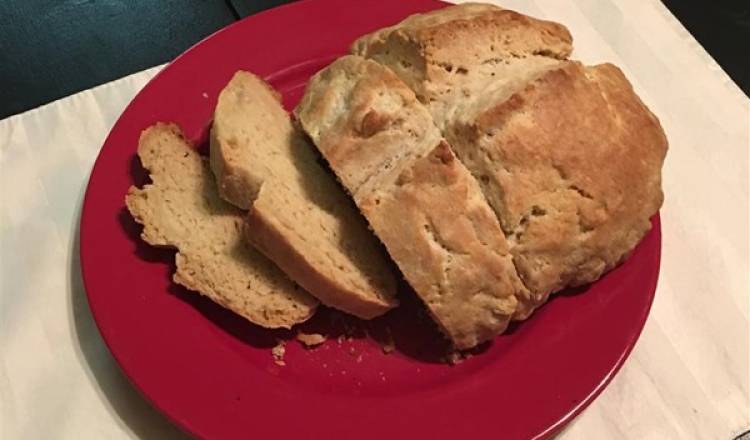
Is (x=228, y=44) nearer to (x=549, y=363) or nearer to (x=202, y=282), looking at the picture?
(x=202, y=282)

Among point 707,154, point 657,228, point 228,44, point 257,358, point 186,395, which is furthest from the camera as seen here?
point 707,154

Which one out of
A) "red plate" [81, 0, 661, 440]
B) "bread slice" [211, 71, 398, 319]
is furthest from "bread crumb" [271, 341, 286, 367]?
"bread slice" [211, 71, 398, 319]

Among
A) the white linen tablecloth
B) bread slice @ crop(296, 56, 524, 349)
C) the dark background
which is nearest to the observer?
bread slice @ crop(296, 56, 524, 349)

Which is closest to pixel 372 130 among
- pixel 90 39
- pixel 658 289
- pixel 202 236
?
pixel 202 236

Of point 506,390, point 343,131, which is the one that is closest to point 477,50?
point 343,131

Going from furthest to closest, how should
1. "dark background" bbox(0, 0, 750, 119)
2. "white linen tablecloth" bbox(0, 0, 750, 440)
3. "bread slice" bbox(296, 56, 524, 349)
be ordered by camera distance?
"dark background" bbox(0, 0, 750, 119) → "white linen tablecloth" bbox(0, 0, 750, 440) → "bread slice" bbox(296, 56, 524, 349)

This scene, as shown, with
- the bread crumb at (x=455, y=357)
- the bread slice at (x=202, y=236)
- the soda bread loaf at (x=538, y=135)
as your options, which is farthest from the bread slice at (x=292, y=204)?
the soda bread loaf at (x=538, y=135)

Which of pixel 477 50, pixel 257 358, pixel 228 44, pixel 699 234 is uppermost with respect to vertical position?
pixel 477 50

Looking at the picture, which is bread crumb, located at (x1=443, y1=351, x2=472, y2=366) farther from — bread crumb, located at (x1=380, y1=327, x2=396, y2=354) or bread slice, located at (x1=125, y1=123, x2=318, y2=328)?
bread slice, located at (x1=125, y1=123, x2=318, y2=328)
